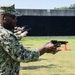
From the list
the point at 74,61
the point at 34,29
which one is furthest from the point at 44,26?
the point at 74,61

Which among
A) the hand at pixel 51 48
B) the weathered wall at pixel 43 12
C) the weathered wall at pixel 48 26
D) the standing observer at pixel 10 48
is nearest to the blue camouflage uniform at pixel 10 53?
the standing observer at pixel 10 48

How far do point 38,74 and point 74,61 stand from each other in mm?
3724

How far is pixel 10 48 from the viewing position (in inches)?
150

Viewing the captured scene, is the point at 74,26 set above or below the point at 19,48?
below

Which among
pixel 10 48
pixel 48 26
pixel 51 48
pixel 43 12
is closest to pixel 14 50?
pixel 10 48

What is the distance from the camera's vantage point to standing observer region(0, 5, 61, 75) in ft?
12.5

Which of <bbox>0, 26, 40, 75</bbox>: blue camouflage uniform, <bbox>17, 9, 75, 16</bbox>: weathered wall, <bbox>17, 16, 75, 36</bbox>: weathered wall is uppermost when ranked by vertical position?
A: <bbox>0, 26, 40, 75</bbox>: blue camouflage uniform

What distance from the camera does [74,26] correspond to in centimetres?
3656

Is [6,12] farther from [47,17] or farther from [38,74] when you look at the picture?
[47,17]

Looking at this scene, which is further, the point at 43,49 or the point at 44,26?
the point at 44,26

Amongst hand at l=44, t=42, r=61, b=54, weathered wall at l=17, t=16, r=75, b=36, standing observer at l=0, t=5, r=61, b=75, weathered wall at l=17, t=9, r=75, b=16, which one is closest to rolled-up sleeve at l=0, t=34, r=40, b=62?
standing observer at l=0, t=5, r=61, b=75

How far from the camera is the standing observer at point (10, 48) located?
3811 millimetres

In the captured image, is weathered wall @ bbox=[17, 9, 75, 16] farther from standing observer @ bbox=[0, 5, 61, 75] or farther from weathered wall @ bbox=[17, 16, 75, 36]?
standing observer @ bbox=[0, 5, 61, 75]

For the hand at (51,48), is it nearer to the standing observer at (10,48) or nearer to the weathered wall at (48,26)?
the standing observer at (10,48)
